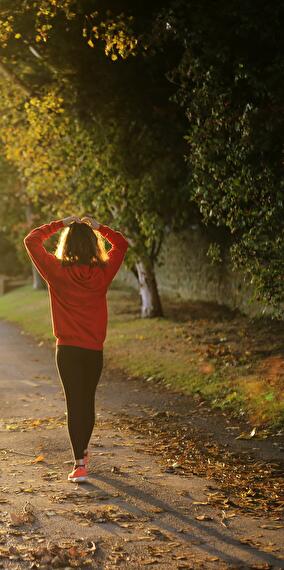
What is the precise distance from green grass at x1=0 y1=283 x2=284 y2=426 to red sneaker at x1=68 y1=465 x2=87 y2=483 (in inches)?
140

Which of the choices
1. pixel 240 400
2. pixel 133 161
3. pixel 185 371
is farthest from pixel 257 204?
pixel 133 161

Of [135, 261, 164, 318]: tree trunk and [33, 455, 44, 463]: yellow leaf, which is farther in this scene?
[135, 261, 164, 318]: tree trunk

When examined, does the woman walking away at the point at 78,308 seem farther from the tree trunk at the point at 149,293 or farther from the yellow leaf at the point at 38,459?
the tree trunk at the point at 149,293

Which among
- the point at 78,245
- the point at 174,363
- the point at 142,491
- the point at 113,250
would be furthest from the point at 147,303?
the point at 142,491

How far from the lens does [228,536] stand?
5.97 metres

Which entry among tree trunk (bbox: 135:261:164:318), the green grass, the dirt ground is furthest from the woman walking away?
tree trunk (bbox: 135:261:164:318)

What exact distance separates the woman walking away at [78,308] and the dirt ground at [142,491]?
0.56m

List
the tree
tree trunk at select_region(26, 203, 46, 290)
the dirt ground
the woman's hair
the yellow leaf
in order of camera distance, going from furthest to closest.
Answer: tree trunk at select_region(26, 203, 46, 290) < the tree < the yellow leaf < the woman's hair < the dirt ground

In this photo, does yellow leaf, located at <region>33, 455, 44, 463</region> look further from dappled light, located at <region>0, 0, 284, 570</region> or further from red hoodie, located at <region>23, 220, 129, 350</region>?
red hoodie, located at <region>23, 220, 129, 350</region>

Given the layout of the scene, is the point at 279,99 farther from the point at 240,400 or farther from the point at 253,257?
the point at 240,400

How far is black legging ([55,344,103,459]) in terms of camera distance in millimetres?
7480

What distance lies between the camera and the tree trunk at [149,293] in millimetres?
21531

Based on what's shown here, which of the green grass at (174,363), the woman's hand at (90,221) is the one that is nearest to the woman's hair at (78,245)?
the woman's hand at (90,221)

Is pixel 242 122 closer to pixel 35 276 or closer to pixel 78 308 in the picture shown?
pixel 78 308
